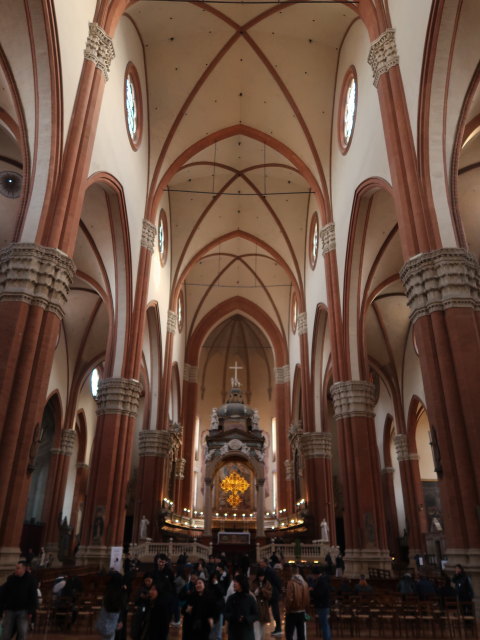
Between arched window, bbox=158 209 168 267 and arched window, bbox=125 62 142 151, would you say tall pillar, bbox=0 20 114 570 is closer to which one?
arched window, bbox=125 62 142 151

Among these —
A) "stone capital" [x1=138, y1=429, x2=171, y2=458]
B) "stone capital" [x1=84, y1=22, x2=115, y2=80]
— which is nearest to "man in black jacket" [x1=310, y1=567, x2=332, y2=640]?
"stone capital" [x1=84, y1=22, x2=115, y2=80]

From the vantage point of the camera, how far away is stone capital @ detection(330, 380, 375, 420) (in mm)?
16000

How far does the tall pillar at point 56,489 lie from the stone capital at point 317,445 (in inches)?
479

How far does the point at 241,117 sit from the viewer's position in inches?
851

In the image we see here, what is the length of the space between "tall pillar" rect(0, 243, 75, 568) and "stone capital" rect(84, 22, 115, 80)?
5543 mm

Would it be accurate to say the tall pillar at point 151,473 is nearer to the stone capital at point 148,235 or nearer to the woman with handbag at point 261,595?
the stone capital at point 148,235

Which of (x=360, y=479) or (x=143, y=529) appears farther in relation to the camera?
(x=143, y=529)

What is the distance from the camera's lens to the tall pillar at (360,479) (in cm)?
1464

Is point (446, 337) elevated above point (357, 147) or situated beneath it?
situated beneath

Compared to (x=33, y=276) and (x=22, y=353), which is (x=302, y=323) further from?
(x=22, y=353)

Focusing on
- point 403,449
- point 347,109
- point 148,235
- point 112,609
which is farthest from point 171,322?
point 112,609

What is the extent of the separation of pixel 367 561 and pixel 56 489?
16692 mm

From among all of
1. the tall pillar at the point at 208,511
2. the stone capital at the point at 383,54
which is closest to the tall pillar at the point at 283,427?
the tall pillar at the point at 208,511

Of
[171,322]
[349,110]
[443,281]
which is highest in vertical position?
[349,110]
